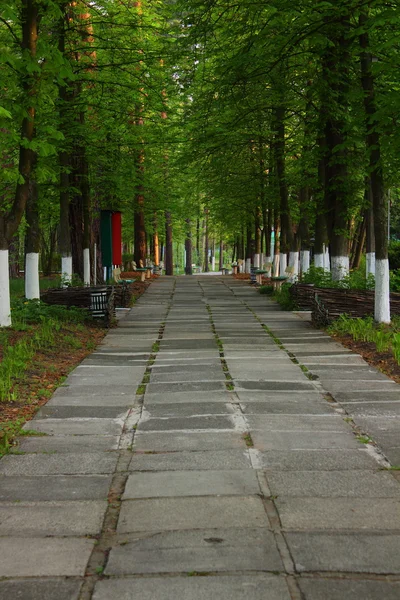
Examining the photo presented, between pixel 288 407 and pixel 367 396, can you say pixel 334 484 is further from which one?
pixel 367 396

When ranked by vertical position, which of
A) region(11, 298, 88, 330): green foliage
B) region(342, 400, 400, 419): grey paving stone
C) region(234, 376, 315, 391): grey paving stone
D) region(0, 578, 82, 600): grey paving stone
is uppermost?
region(11, 298, 88, 330): green foliage

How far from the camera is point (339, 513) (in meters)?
4.62

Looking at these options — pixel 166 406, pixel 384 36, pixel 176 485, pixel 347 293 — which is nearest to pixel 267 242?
pixel 347 293

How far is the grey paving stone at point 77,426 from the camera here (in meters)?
6.81

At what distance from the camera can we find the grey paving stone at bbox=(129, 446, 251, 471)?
563 centimetres

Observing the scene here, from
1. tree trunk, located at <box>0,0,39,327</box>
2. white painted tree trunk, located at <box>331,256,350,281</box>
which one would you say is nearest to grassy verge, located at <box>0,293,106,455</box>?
tree trunk, located at <box>0,0,39,327</box>

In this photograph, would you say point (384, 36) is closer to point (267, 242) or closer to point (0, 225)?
point (0, 225)

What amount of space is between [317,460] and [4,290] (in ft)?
27.7

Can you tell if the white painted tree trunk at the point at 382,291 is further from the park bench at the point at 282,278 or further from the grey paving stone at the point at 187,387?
the park bench at the point at 282,278

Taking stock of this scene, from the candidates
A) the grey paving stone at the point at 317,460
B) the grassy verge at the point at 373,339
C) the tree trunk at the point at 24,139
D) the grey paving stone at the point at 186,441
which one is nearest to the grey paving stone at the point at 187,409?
the grey paving stone at the point at 186,441

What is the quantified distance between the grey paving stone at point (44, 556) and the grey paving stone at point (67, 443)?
1.97 metres

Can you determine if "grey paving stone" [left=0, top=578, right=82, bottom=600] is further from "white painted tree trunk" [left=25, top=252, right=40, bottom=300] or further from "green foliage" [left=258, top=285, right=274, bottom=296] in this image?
"green foliage" [left=258, top=285, right=274, bottom=296]

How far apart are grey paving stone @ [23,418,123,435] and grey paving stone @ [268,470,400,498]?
206cm

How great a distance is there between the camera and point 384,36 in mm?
13000
